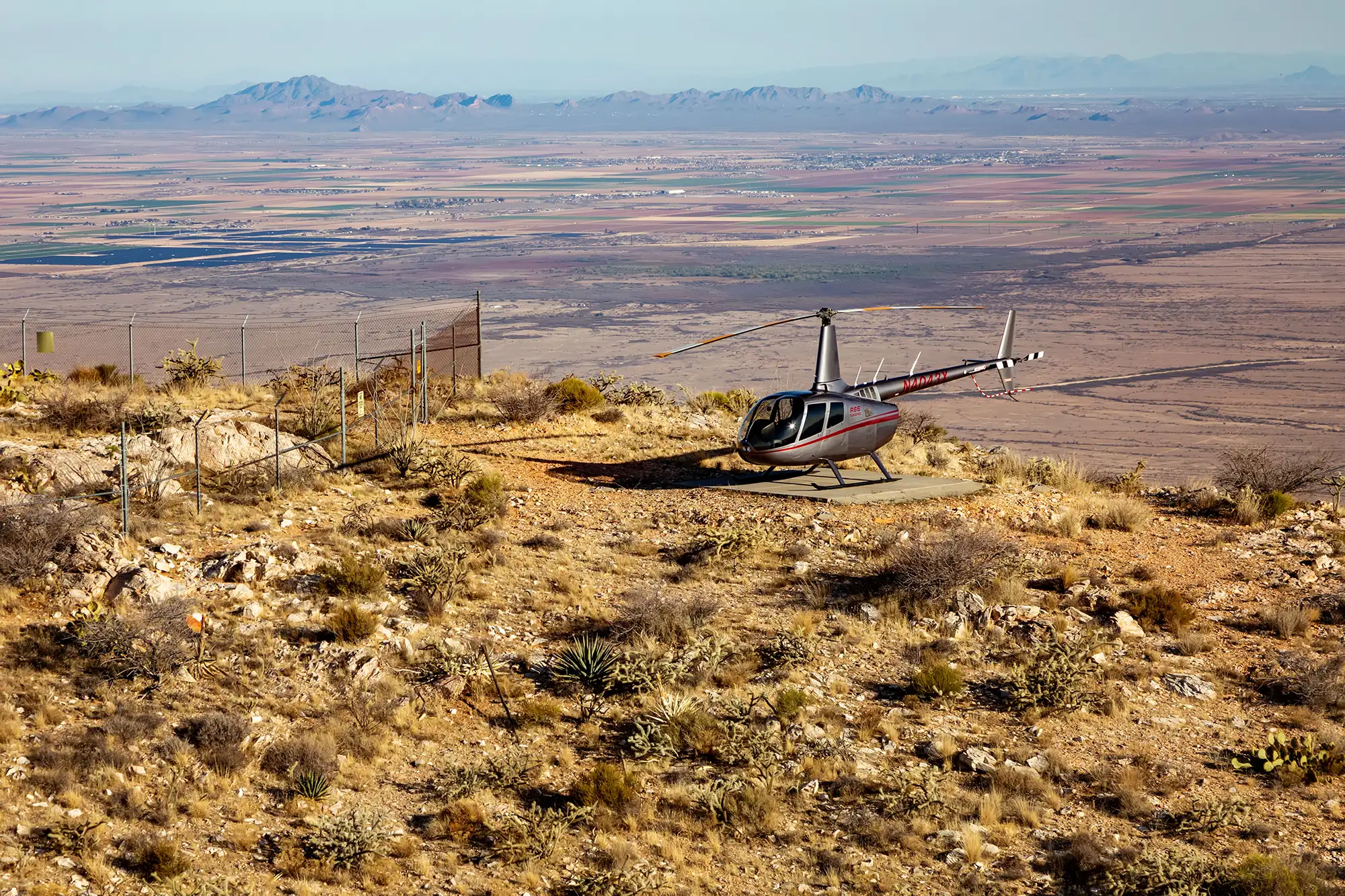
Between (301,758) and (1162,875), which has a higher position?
(301,758)

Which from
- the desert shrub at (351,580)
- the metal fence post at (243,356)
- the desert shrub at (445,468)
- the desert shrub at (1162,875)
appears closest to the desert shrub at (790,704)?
the desert shrub at (1162,875)

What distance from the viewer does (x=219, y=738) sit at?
1170 centimetres

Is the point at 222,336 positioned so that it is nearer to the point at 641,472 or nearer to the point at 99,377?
the point at 99,377

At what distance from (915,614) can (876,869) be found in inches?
203

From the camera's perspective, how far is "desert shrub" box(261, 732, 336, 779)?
1138 cm

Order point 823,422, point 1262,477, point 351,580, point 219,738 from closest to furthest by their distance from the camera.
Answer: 1. point 219,738
2. point 351,580
3. point 823,422
4. point 1262,477

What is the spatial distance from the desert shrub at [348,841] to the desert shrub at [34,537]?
5.93 m

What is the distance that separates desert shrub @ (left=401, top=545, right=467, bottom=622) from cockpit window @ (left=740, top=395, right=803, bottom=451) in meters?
6.11

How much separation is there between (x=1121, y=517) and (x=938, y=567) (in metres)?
5.27

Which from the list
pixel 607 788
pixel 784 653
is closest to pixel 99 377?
pixel 784 653

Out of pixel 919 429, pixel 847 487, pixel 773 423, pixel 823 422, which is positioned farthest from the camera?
pixel 919 429

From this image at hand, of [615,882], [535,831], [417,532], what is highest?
[417,532]

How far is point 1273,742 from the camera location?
11.9m

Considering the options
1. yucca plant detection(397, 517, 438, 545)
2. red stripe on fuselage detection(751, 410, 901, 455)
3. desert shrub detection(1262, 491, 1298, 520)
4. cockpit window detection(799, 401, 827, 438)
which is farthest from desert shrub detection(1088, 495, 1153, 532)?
yucca plant detection(397, 517, 438, 545)
